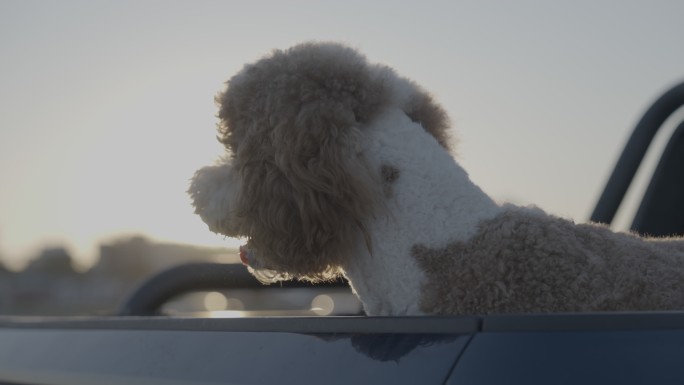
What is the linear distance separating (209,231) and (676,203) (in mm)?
2254

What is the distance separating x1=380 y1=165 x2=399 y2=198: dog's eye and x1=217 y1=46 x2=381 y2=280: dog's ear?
0.05 metres

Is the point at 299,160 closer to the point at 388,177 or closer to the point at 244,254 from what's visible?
the point at 388,177

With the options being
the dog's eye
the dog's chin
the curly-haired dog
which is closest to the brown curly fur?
the curly-haired dog

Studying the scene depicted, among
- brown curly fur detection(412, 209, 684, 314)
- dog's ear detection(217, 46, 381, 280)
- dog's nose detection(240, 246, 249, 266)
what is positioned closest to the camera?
brown curly fur detection(412, 209, 684, 314)

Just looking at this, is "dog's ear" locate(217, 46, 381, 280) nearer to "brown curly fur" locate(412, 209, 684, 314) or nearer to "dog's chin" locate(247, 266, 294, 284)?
"dog's chin" locate(247, 266, 294, 284)

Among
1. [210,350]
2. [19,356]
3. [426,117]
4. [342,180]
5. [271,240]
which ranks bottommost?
[19,356]

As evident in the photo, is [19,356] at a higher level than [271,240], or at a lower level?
lower

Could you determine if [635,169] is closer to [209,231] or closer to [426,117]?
[426,117]

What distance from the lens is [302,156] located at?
8.15 ft

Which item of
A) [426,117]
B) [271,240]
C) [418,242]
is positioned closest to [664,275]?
[418,242]

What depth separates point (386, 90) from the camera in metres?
2.67

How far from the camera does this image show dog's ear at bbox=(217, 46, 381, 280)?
2469mm

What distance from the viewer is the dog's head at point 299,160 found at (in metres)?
2.47

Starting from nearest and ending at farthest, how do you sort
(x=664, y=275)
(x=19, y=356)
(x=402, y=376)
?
(x=402, y=376)
(x=664, y=275)
(x=19, y=356)
